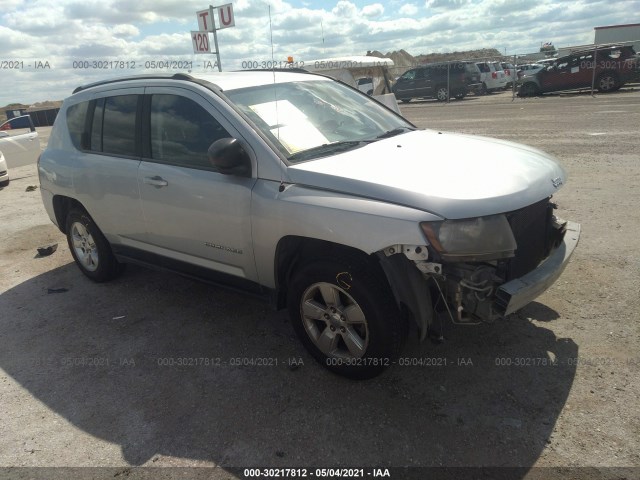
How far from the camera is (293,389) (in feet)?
10.5

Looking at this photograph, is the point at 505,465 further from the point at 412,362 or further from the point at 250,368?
the point at 250,368

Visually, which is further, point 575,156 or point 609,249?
point 575,156

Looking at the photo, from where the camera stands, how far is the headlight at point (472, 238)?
2615 millimetres

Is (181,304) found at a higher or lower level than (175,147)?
lower

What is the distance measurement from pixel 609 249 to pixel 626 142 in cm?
620

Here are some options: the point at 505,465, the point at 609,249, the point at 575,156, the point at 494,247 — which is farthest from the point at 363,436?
the point at 575,156

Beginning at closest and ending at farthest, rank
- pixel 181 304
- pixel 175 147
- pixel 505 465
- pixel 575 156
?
pixel 505 465 → pixel 175 147 → pixel 181 304 → pixel 575 156

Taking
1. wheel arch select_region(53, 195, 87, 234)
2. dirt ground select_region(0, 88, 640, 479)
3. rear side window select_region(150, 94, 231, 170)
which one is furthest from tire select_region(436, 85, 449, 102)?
rear side window select_region(150, 94, 231, 170)

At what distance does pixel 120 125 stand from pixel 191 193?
125 centimetres

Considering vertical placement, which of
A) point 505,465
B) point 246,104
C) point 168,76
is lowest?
point 505,465

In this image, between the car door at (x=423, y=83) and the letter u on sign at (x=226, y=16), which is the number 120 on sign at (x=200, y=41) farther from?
the car door at (x=423, y=83)

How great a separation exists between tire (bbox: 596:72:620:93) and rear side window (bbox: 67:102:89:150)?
20.7 meters

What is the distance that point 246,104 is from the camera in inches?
139

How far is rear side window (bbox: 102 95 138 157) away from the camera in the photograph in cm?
416
